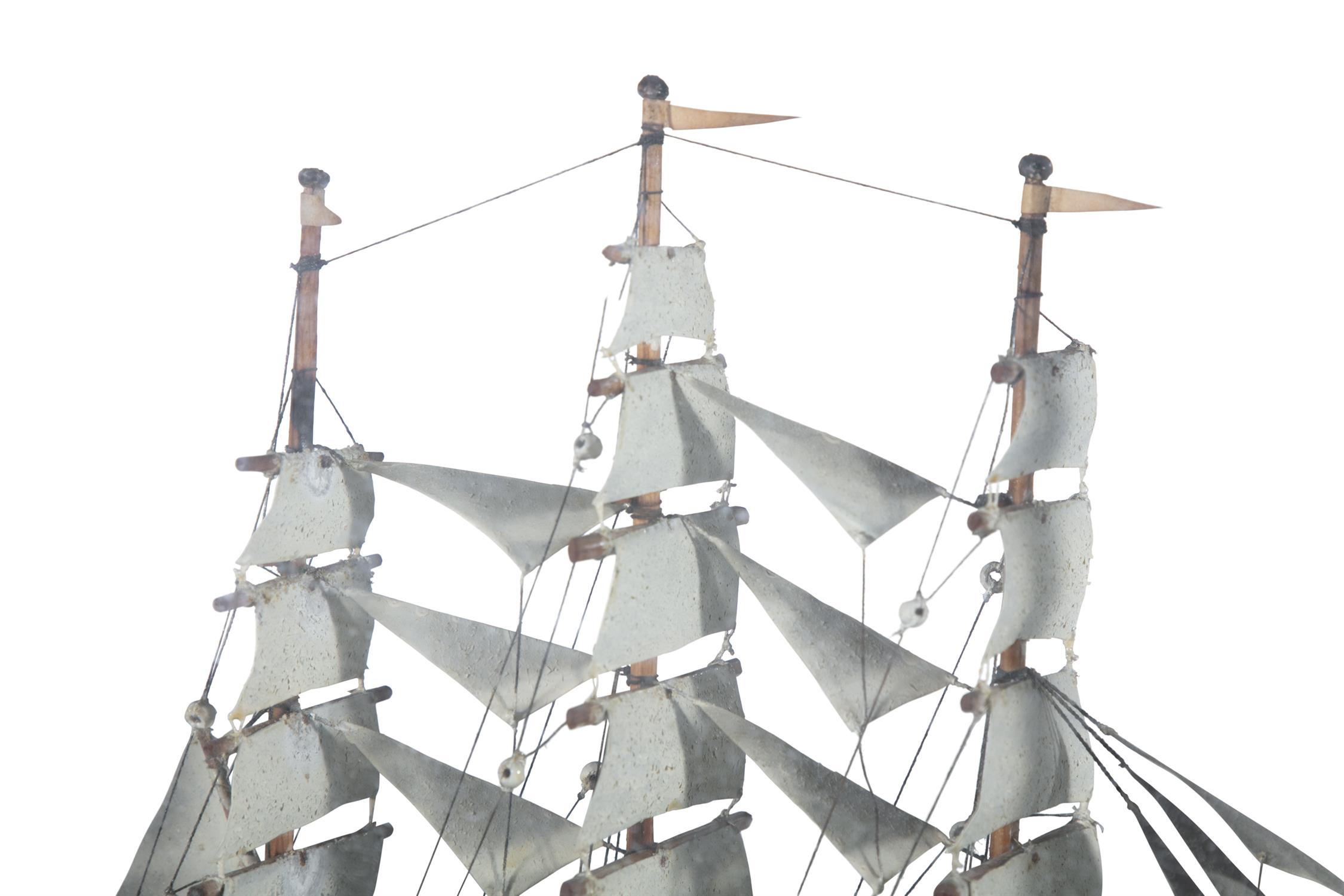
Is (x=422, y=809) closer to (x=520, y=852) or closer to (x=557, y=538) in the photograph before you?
(x=520, y=852)

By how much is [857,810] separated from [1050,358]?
173 centimetres

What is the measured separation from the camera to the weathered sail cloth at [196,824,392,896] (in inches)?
351

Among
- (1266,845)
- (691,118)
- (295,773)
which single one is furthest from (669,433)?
(1266,845)

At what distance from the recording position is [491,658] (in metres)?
8.73

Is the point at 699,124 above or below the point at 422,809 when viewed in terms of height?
above

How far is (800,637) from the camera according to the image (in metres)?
8.23

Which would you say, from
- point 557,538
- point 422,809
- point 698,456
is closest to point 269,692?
point 422,809

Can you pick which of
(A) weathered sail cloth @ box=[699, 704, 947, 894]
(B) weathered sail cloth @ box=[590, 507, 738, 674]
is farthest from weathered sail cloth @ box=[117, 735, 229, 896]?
(A) weathered sail cloth @ box=[699, 704, 947, 894]

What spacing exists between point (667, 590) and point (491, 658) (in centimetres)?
78

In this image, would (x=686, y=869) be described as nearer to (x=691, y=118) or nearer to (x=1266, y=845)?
(x=1266, y=845)

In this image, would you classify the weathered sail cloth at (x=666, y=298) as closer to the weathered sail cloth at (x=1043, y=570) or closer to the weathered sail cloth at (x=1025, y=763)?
the weathered sail cloth at (x=1043, y=570)

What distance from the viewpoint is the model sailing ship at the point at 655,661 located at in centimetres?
798

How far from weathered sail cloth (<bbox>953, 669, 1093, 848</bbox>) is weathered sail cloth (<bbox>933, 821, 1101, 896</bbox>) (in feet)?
0.44

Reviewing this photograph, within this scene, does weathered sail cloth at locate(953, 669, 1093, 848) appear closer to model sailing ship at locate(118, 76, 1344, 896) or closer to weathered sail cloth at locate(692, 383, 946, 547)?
model sailing ship at locate(118, 76, 1344, 896)
